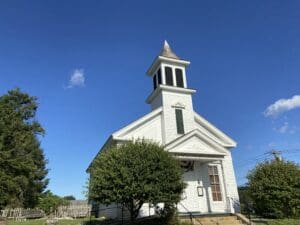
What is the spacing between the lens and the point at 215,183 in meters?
21.4

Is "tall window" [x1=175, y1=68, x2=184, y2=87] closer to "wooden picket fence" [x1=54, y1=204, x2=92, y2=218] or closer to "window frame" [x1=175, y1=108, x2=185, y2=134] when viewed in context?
"window frame" [x1=175, y1=108, x2=185, y2=134]

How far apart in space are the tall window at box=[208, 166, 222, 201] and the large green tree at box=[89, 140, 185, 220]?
24.2 feet

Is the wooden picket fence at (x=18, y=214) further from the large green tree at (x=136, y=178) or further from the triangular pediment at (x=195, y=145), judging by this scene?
the triangular pediment at (x=195, y=145)

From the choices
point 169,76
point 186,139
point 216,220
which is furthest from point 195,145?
point 169,76

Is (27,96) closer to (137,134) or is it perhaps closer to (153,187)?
(137,134)

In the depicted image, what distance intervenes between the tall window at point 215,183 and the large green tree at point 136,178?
290 inches

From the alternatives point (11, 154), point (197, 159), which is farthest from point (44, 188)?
point (197, 159)

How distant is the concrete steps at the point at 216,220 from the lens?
16.2m

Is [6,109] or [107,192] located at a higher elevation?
[6,109]

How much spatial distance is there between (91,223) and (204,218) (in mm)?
6955

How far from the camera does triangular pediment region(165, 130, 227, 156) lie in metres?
19.4

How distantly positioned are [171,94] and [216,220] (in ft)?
34.7

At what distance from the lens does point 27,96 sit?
122ft

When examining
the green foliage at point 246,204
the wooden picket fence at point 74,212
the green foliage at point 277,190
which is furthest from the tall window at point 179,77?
the wooden picket fence at point 74,212
